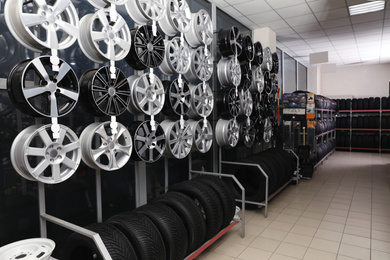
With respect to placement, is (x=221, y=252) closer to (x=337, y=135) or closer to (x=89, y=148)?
(x=89, y=148)

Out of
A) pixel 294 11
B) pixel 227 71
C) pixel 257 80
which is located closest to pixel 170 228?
pixel 227 71

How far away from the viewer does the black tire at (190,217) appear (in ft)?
9.10

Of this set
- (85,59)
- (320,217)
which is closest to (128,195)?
(85,59)

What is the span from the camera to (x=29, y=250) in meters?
1.78

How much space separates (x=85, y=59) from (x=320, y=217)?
4.03 metres

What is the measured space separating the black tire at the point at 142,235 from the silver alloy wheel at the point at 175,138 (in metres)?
1.06

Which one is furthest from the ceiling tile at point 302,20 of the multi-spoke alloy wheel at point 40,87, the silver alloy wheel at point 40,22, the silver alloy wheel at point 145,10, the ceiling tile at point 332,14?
the multi-spoke alloy wheel at point 40,87

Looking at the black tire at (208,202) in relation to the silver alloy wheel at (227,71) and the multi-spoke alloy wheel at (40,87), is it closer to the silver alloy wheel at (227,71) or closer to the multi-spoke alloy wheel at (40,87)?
the multi-spoke alloy wheel at (40,87)

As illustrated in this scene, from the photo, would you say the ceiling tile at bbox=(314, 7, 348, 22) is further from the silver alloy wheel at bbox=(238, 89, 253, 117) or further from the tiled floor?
the tiled floor

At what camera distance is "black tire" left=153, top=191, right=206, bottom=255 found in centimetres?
278

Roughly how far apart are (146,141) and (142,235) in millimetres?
1003

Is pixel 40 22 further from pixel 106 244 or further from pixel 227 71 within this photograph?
pixel 227 71

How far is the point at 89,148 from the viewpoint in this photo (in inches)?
93.3

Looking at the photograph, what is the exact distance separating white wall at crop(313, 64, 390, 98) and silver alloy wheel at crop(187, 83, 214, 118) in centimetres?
1062
